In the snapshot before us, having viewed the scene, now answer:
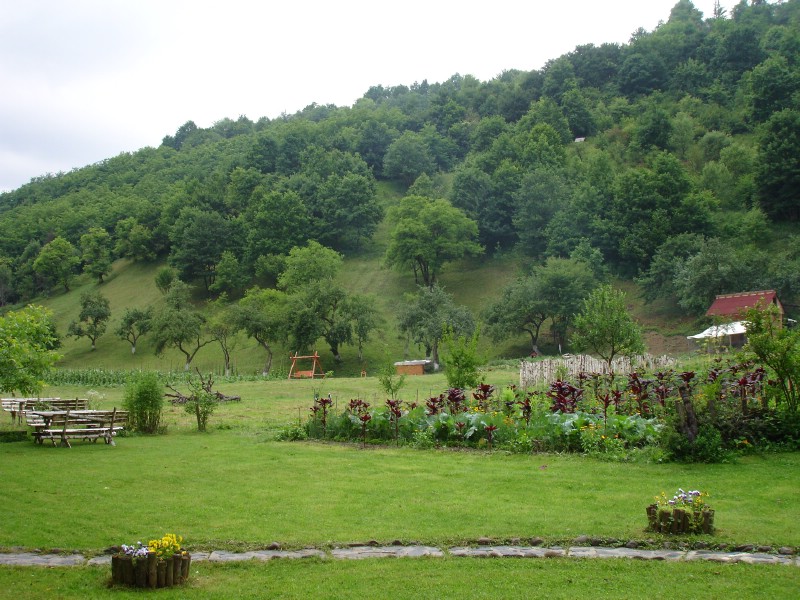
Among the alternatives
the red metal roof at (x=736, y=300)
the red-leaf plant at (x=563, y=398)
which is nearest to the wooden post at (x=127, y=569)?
the red-leaf plant at (x=563, y=398)

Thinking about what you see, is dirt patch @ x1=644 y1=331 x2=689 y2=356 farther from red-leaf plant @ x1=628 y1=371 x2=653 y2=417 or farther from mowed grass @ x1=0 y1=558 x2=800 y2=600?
mowed grass @ x1=0 y1=558 x2=800 y2=600

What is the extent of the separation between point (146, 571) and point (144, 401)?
14.0m

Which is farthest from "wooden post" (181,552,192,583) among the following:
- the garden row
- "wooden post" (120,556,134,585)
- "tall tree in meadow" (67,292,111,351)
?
"tall tree in meadow" (67,292,111,351)

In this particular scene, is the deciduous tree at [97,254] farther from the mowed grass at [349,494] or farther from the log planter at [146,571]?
the log planter at [146,571]

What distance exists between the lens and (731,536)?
8984 millimetres

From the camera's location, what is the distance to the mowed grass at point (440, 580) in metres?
7.11

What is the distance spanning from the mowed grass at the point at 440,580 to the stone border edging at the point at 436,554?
0.66ft

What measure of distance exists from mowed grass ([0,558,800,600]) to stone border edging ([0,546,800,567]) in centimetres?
20

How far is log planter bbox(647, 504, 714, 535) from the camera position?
9.09 m

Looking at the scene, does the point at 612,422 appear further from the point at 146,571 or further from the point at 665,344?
the point at 665,344

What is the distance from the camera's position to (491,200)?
7469cm

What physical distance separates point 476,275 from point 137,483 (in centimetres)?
5966

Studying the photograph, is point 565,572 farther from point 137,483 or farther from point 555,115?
point 555,115

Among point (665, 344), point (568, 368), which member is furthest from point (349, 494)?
point (665, 344)
